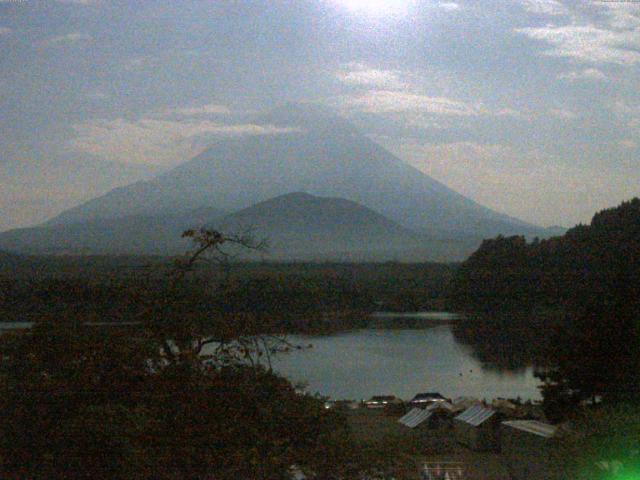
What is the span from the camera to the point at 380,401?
12.6 meters

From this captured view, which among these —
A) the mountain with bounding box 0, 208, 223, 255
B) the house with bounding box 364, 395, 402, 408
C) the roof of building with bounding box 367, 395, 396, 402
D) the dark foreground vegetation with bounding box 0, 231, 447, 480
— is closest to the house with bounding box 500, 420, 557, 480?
the dark foreground vegetation with bounding box 0, 231, 447, 480

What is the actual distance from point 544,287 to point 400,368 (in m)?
7.09

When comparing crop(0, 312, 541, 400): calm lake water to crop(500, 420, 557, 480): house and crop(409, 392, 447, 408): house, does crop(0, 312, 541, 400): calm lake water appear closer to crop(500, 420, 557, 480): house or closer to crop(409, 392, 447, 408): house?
crop(409, 392, 447, 408): house

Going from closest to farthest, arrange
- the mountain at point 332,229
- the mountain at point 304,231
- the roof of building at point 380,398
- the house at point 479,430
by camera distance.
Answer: the house at point 479,430 < the roof of building at point 380,398 < the mountain at point 304,231 < the mountain at point 332,229

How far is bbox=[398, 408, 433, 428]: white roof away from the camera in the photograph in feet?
33.8

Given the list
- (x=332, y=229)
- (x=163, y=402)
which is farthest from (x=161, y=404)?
(x=332, y=229)

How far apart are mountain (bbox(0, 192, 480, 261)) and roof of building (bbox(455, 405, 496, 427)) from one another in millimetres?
50199

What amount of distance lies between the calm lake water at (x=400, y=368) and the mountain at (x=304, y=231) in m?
40.8

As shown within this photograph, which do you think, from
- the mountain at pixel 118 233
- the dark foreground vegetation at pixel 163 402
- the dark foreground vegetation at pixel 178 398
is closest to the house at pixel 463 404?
the dark foreground vegetation at pixel 178 398

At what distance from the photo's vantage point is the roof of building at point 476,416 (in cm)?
945

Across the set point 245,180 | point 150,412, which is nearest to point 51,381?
point 150,412

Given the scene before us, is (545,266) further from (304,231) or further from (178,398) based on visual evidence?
(304,231)

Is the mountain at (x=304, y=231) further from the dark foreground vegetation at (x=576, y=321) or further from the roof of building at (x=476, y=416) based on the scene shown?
the roof of building at (x=476, y=416)

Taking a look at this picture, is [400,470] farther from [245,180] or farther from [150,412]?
[245,180]
